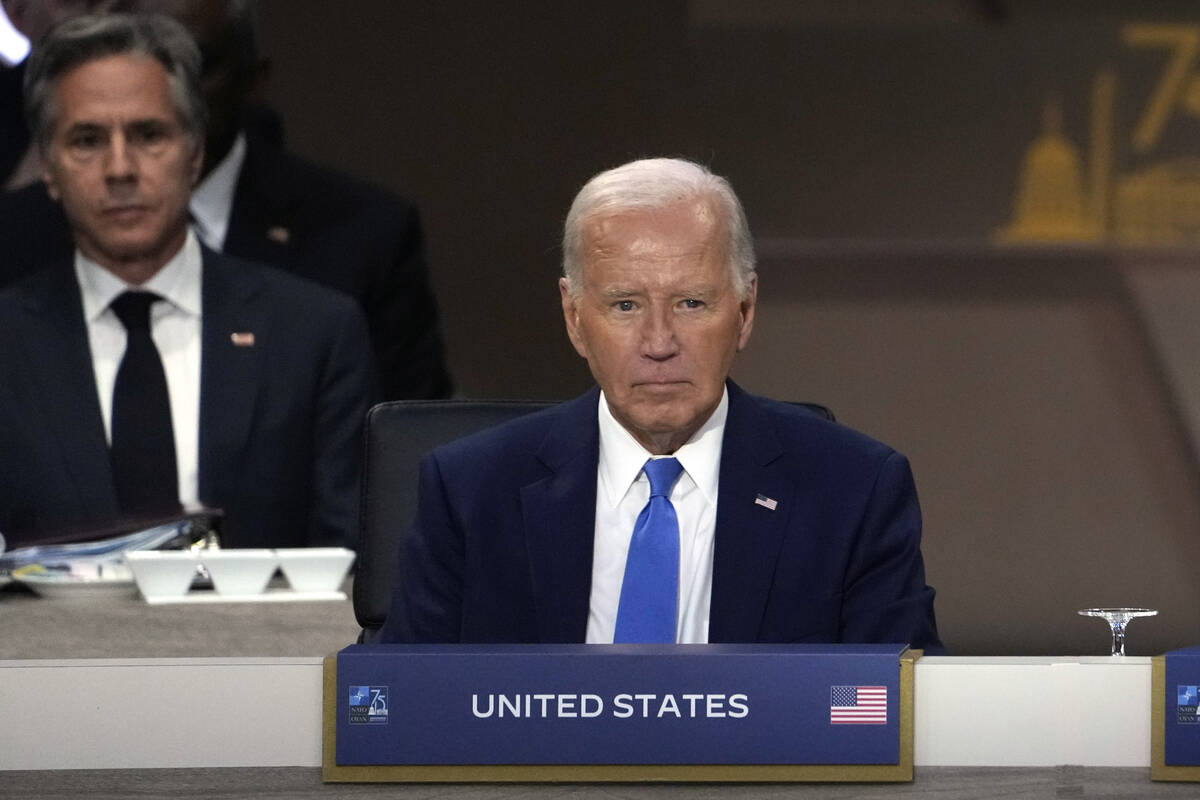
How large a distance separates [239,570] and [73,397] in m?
0.96

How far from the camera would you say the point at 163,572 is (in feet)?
8.71

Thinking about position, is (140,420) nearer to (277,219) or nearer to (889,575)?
(277,219)

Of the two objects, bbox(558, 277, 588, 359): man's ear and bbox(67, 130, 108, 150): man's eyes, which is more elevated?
bbox(67, 130, 108, 150): man's eyes

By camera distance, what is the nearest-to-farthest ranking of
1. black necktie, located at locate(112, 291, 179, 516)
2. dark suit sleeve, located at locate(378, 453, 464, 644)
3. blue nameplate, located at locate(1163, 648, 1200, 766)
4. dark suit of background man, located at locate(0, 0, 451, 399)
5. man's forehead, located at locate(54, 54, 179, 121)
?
blue nameplate, located at locate(1163, 648, 1200, 766) < dark suit sleeve, located at locate(378, 453, 464, 644) < black necktie, located at locate(112, 291, 179, 516) < man's forehead, located at locate(54, 54, 179, 121) < dark suit of background man, located at locate(0, 0, 451, 399)

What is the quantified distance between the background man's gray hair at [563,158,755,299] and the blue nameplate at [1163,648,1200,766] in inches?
31.5

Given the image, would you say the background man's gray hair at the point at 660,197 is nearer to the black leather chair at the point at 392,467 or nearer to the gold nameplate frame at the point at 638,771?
the black leather chair at the point at 392,467

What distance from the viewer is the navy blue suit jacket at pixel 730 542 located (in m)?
2.03

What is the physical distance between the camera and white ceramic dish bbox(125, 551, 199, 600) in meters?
2.65

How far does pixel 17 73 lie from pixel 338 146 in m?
0.73

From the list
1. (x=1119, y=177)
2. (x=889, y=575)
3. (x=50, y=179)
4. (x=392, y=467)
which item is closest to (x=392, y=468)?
(x=392, y=467)

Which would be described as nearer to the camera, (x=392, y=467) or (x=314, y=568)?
(x=392, y=467)

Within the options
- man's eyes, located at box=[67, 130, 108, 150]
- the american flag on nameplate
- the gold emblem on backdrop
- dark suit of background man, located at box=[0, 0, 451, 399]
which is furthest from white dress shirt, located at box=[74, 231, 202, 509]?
the american flag on nameplate

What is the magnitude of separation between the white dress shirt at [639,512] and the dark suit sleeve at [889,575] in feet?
0.51

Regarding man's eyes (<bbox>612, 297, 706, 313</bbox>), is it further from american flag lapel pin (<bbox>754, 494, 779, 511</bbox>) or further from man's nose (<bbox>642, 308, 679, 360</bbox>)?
american flag lapel pin (<bbox>754, 494, 779, 511</bbox>)
